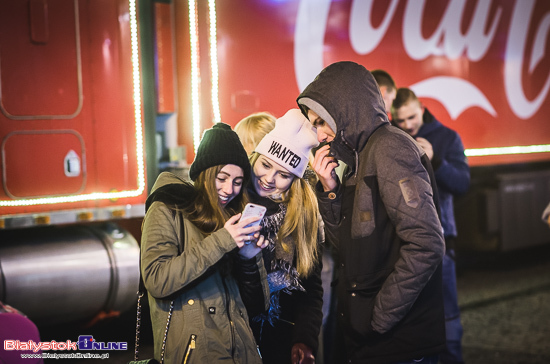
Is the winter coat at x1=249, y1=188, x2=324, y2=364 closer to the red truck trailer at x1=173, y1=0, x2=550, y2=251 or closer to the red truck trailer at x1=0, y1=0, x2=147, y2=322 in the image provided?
the red truck trailer at x1=0, y1=0, x2=147, y2=322

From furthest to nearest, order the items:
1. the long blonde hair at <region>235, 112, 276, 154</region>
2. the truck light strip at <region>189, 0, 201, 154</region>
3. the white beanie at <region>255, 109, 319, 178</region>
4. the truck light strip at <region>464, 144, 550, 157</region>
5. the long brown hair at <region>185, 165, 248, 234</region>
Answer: the truck light strip at <region>464, 144, 550, 157</region>, the truck light strip at <region>189, 0, 201, 154</region>, the long blonde hair at <region>235, 112, 276, 154</region>, the white beanie at <region>255, 109, 319, 178</region>, the long brown hair at <region>185, 165, 248, 234</region>

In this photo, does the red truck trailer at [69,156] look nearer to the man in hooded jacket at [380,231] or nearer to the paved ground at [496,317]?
the paved ground at [496,317]

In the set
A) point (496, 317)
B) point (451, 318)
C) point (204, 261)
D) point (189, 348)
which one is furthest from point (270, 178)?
point (496, 317)

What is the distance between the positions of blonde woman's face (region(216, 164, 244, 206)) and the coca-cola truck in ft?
6.39

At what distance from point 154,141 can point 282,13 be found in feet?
4.82

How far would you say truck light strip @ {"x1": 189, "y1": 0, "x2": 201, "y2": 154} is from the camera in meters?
→ 4.57

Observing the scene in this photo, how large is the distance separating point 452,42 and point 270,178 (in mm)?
4384

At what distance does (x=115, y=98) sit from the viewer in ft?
14.5

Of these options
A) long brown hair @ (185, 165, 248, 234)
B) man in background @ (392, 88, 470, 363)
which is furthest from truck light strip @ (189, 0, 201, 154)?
long brown hair @ (185, 165, 248, 234)

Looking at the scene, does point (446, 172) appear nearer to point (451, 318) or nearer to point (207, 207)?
point (451, 318)

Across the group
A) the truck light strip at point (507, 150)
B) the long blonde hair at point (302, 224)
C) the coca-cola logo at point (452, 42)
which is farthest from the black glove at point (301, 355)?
the truck light strip at point (507, 150)

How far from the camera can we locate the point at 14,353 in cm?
306

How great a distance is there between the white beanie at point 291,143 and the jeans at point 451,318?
184 cm

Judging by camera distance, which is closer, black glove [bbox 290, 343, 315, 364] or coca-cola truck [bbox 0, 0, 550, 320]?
black glove [bbox 290, 343, 315, 364]
